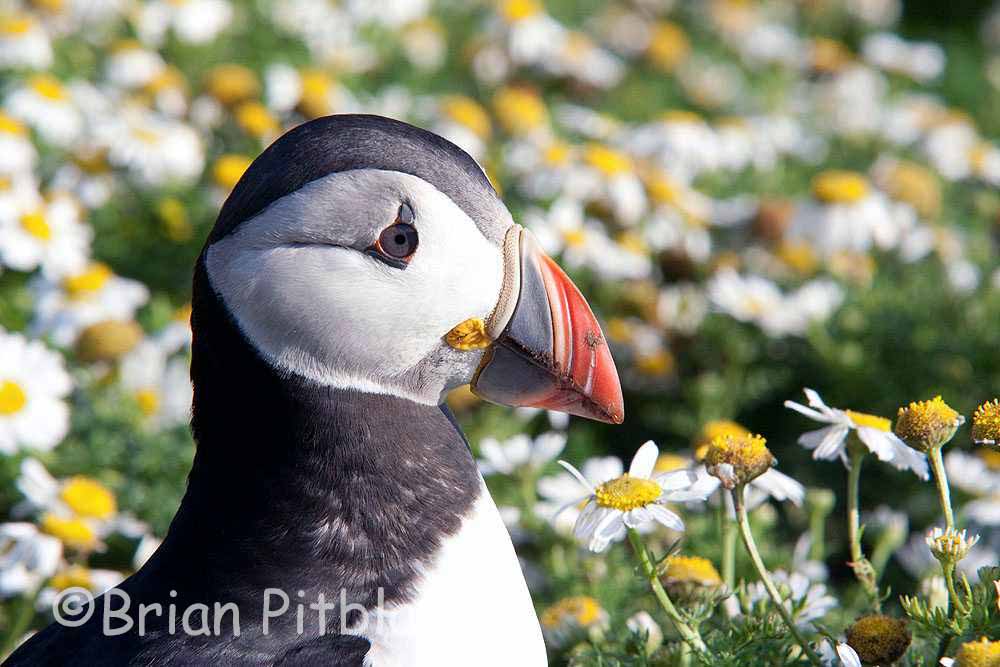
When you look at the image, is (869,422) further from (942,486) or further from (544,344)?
(544,344)

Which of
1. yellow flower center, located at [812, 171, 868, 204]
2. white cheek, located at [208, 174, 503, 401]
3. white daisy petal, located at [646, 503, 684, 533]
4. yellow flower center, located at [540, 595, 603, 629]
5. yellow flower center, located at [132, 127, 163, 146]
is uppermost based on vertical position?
yellow flower center, located at [132, 127, 163, 146]

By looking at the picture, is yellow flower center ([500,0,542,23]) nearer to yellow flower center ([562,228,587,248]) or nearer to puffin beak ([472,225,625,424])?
yellow flower center ([562,228,587,248])

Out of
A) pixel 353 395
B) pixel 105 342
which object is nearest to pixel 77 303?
pixel 105 342

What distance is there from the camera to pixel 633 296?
4121 millimetres

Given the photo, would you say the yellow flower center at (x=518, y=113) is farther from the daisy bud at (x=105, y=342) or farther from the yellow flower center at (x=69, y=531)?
the yellow flower center at (x=69, y=531)

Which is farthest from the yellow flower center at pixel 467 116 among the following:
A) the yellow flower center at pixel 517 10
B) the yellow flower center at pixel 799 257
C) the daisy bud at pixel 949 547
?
the daisy bud at pixel 949 547

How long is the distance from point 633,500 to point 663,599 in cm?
22

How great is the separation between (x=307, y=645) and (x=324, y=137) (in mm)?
Result: 767

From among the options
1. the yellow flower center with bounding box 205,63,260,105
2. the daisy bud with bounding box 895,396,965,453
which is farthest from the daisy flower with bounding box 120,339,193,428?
the daisy bud with bounding box 895,396,965,453

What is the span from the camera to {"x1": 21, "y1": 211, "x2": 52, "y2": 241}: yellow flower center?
360 centimetres

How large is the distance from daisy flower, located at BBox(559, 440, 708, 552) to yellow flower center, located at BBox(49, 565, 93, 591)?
3.99 ft

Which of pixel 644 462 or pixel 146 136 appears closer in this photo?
pixel 644 462

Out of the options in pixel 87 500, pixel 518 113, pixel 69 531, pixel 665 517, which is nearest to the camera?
pixel 665 517

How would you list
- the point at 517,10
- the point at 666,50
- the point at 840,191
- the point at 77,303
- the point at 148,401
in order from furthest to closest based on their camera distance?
the point at 666,50 → the point at 517,10 → the point at 840,191 → the point at 77,303 → the point at 148,401
